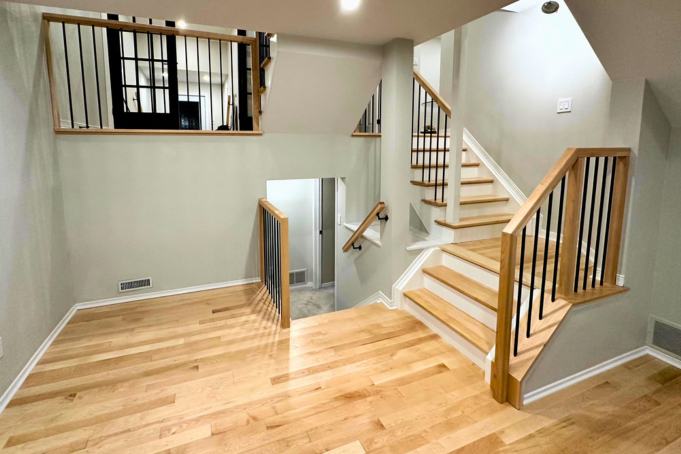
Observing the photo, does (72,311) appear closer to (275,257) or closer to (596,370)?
(275,257)

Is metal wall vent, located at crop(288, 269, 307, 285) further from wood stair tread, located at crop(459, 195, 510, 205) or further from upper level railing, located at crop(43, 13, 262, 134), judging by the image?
wood stair tread, located at crop(459, 195, 510, 205)

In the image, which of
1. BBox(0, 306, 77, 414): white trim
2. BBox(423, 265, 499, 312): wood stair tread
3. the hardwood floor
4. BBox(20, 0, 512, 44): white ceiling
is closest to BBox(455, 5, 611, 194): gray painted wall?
BBox(20, 0, 512, 44): white ceiling

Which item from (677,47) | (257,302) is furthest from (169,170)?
(677,47)

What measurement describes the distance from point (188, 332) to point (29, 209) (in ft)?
4.56

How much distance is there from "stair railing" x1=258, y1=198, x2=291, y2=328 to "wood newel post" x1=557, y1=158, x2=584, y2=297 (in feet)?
6.21

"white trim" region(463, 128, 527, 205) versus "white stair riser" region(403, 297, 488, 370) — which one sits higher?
"white trim" region(463, 128, 527, 205)

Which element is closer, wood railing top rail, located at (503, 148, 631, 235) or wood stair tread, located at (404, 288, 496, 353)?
wood railing top rail, located at (503, 148, 631, 235)

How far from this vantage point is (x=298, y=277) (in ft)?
20.4

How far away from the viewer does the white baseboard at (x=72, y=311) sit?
7.50 feet

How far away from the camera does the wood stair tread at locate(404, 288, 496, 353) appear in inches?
104

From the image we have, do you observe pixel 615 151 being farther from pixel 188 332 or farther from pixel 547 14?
pixel 188 332

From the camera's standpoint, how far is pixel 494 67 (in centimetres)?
422

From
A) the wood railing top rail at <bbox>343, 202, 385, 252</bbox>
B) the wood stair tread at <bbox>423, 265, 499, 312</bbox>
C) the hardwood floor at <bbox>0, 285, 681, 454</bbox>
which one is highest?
the wood railing top rail at <bbox>343, 202, 385, 252</bbox>

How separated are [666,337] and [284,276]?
2.76 metres
